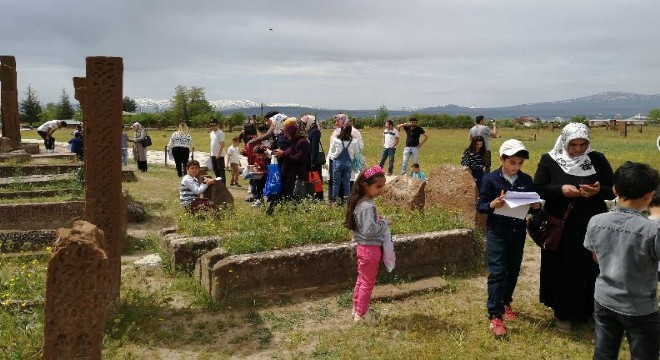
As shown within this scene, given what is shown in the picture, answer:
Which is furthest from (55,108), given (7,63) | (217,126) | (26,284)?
(26,284)

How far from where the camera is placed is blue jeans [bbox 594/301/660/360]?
316 cm

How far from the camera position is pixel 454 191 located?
7.60 meters

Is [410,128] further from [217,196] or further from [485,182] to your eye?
[485,182]

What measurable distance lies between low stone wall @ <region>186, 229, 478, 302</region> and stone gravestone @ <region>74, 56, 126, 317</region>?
117 centimetres

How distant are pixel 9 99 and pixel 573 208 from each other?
17.8 m

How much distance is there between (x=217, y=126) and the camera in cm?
1242

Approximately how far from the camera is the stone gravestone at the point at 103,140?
4.49m

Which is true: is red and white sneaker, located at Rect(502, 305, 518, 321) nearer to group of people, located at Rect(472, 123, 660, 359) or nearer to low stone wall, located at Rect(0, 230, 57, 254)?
group of people, located at Rect(472, 123, 660, 359)

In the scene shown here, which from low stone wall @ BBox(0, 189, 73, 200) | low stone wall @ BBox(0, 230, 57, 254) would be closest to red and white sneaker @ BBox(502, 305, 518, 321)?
low stone wall @ BBox(0, 230, 57, 254)

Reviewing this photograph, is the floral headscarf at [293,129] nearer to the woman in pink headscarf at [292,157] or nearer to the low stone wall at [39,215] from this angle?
the woman in pink headscarf at [292,157]

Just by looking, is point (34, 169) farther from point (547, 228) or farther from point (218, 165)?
point (547, 228)

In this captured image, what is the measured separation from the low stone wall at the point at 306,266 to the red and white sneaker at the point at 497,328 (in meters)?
1.57

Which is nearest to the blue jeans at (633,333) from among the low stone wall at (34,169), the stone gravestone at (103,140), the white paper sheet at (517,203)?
the white paper sheet at (517,203)

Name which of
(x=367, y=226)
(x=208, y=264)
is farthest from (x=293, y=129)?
(x=367, y=226)
